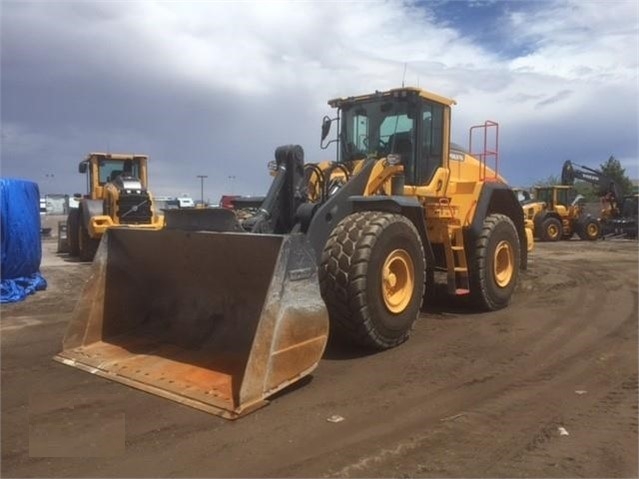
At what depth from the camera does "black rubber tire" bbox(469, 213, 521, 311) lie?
24.7 ft

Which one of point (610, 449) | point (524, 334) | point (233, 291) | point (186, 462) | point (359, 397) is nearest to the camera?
point (186, 462)

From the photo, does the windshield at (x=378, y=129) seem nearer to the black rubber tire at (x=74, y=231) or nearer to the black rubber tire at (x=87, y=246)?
the black rubber tire at (x=87, y=246)

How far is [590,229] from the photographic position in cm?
2502

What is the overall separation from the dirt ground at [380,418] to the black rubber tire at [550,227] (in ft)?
62.7

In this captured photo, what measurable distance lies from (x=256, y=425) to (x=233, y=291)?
154cm

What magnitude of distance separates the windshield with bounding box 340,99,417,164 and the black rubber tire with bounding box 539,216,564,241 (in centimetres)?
1914

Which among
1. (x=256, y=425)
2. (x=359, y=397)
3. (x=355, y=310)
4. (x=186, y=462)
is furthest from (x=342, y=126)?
(x=186, y=462)

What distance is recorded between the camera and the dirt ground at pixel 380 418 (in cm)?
335

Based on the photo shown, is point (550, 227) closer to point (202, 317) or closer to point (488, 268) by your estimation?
point (488, 268)

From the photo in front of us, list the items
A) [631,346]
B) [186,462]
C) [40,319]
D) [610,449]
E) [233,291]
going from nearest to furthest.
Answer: [186,462], [610,449], [233,291], [631,346], [40,319]

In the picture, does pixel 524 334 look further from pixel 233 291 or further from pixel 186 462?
pixel 186 462

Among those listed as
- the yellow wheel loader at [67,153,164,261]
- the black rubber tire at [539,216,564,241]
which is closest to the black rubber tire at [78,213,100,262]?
the yellow wheel loader at [67,153,164,261]

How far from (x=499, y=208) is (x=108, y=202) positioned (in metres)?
10.5

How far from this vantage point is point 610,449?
3627 mm
